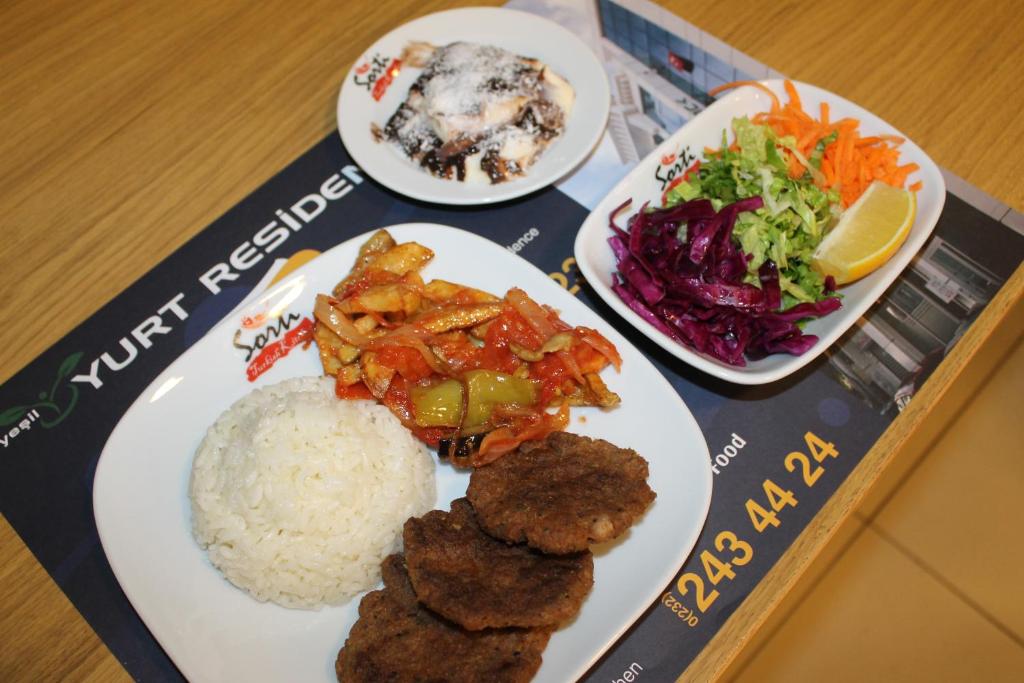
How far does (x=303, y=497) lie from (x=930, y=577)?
2869mm

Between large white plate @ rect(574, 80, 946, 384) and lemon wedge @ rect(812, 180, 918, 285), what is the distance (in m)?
0.05

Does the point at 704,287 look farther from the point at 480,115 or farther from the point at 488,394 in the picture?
the point at 480,115

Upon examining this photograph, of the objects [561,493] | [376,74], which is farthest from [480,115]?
[561,493]

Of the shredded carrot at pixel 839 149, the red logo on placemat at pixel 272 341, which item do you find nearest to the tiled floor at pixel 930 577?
the shredded carrot at pixel 839 149

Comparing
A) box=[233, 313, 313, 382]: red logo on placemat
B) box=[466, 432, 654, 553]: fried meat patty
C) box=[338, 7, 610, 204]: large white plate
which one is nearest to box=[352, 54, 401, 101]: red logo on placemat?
box=[338, 7, 610, 204]: large white plate

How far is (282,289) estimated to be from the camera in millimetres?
2881

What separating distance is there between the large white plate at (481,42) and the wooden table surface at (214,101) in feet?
0.88

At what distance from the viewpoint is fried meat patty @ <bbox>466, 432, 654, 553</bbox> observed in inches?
87.7

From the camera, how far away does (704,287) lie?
9.53ft

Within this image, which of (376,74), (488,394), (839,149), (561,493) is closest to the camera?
(561,493)

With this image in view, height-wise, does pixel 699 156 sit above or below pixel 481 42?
below

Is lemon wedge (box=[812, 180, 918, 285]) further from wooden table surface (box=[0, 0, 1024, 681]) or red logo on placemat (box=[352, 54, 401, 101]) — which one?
red logo on placemat (box=[352, 54, 401, 101])

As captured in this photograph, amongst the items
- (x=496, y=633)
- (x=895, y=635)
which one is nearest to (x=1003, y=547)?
(x=895, y=635)

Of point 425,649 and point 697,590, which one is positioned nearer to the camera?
point 425,649
